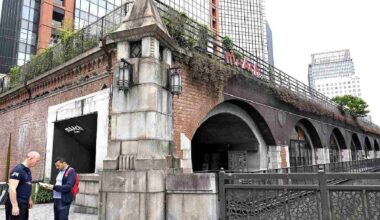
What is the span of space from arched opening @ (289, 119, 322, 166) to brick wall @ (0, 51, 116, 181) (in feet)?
41.2

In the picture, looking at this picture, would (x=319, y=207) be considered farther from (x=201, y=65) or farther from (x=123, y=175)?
(x=201, y=65)

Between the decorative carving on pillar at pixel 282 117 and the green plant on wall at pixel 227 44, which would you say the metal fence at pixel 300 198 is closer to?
the green plant on wall at pixel 227 44

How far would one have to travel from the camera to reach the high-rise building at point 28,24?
43.2 m

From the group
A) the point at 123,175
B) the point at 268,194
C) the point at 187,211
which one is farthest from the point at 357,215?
the point at 123,175

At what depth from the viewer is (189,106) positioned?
959 cm

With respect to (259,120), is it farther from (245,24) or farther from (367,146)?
(245,24)

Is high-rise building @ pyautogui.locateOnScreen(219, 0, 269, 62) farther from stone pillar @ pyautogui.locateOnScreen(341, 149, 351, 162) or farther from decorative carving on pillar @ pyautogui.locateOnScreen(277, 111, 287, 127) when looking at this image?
decorative carving on pillar @ pyautogui.locateOnScreen(277, 111, 287, 127)

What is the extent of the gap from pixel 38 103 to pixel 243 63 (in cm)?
858

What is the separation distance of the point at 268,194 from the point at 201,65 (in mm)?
5309

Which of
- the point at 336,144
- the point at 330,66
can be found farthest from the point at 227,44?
the point at 330,66

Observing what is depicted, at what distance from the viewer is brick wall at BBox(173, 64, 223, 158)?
897 centimetres

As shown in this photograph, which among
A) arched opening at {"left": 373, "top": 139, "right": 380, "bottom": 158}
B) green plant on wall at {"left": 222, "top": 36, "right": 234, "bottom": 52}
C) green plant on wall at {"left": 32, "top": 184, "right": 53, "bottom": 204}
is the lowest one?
green plant on wall at {"left": 32, "top": 184, "right": 53, "bottom": 204}

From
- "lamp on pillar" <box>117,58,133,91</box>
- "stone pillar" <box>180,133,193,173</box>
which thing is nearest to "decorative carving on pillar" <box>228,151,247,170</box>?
"stone pillar" <box>180,133,193,173</box>

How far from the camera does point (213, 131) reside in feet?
52.9
